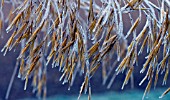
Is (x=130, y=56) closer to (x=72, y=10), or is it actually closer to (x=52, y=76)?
(x=72, y=10)

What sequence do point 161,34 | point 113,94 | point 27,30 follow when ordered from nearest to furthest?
point 161,34, point 27,30, point 113,94

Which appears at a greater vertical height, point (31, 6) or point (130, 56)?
point (31, 6)

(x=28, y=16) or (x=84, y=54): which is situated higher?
(x=28, y=16)

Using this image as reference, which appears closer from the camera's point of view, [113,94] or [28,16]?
[28,16]

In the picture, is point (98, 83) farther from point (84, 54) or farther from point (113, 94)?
point (84, 54)

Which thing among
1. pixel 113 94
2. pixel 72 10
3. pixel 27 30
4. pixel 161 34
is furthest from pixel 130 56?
pixel 113 94

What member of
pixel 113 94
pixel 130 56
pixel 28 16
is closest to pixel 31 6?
pixel 28 16

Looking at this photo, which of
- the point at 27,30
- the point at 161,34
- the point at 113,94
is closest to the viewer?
the point at 161,34

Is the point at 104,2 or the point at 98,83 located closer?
the point at 104,2
